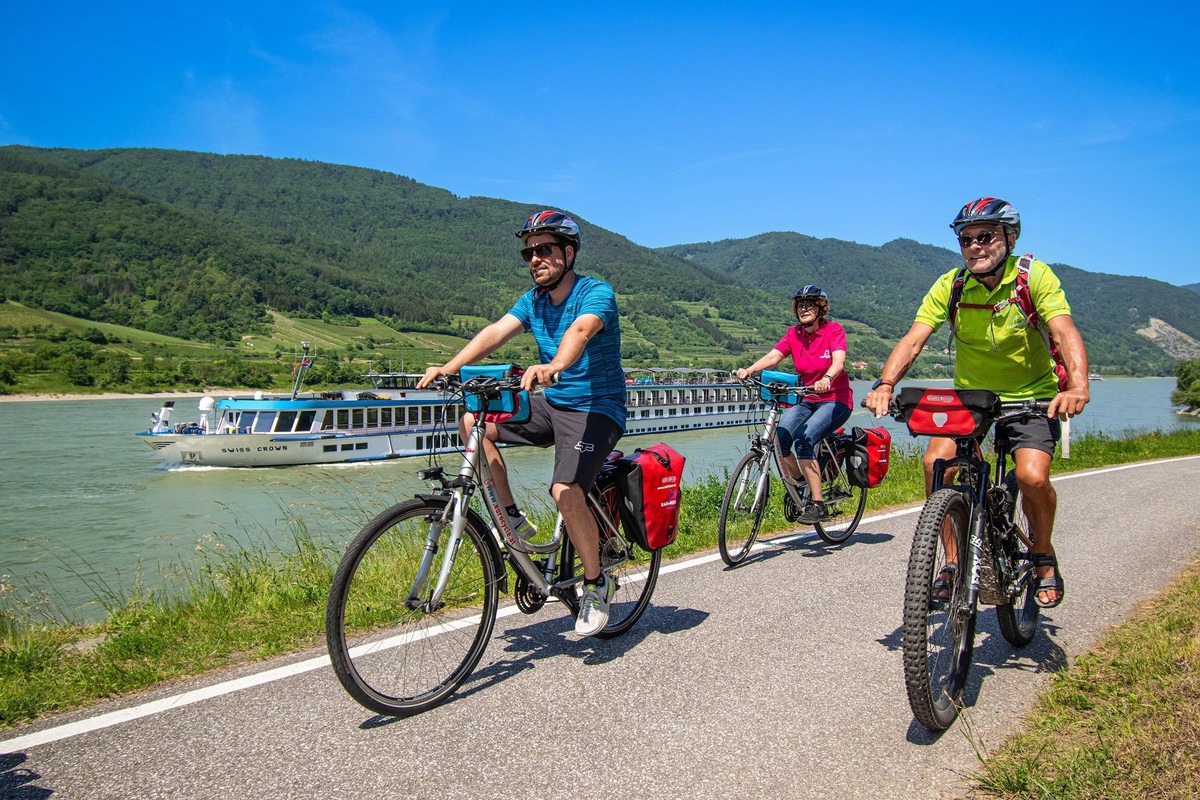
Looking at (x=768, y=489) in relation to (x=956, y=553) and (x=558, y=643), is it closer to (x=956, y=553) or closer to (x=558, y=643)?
(x=558, y=643)

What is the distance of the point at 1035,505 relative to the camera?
11.8 ft

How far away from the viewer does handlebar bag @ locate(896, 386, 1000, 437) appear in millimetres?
3246

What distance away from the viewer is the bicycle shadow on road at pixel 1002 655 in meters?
3.52

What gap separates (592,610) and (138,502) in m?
25.5

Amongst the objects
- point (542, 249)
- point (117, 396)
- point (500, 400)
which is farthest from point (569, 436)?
point (117, 396)

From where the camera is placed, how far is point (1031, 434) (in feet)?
11.4

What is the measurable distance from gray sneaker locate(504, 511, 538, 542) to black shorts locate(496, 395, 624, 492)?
252mm

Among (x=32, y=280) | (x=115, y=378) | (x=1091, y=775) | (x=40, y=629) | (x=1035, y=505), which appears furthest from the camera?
(x=32, y=280)

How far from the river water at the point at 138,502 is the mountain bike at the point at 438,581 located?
10.9 ft

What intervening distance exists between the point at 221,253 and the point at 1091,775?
18940 centimetres

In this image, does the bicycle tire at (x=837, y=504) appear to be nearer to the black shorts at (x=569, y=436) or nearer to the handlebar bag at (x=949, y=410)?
the handlebar bag at (x=949, y=410)

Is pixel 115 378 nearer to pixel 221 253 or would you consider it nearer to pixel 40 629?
pixel 40 629

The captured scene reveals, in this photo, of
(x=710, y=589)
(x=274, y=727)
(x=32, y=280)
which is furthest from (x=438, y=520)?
(x=32, y=280)

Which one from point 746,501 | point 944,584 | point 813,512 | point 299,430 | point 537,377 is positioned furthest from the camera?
point 299,430
